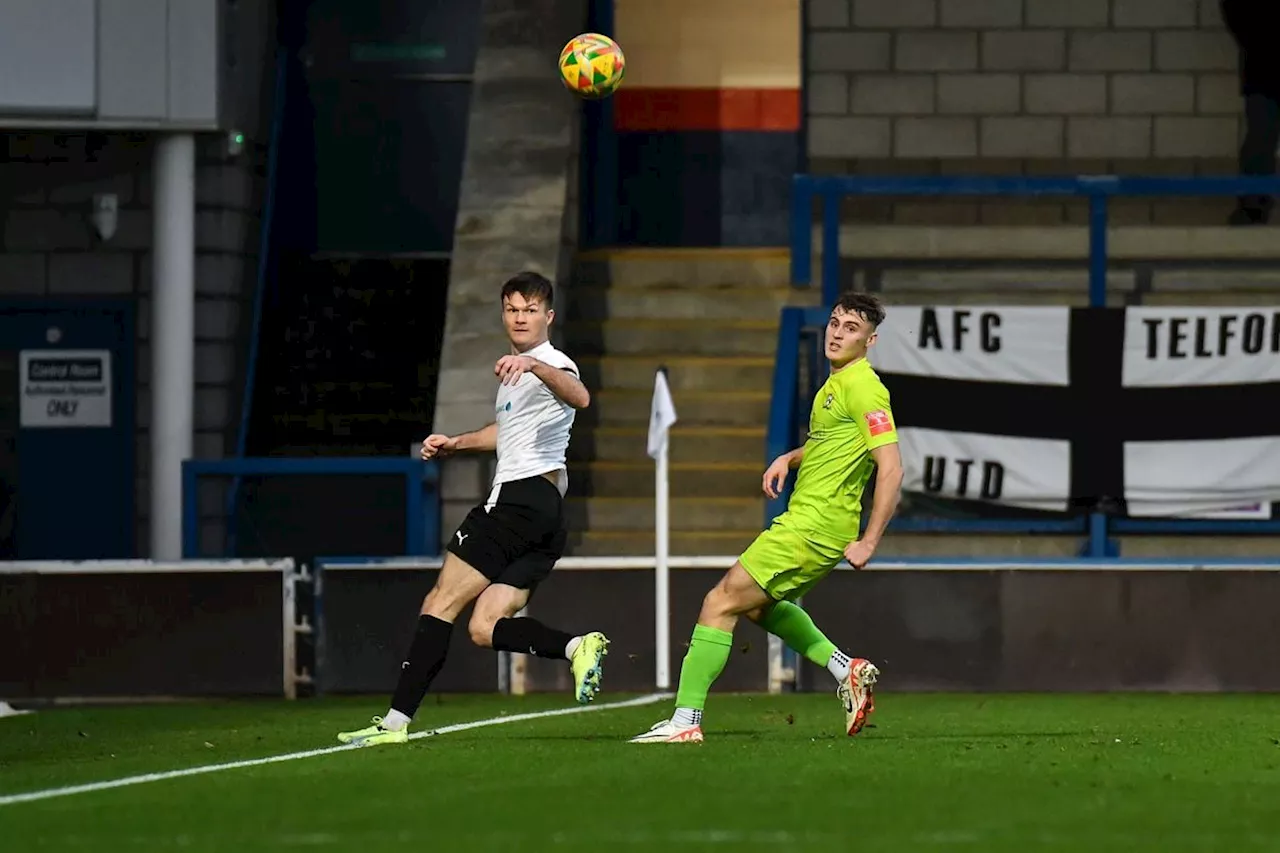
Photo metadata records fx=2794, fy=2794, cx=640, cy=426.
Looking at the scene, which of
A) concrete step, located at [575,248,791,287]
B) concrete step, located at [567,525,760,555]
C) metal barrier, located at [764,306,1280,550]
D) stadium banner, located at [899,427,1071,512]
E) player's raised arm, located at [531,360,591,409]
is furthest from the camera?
concrete step, located at [575,248,791,287]

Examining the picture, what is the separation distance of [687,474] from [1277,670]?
421cm

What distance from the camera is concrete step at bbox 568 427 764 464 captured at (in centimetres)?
1802

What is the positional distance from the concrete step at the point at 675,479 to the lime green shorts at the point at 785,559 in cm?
685

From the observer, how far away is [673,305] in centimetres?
1908

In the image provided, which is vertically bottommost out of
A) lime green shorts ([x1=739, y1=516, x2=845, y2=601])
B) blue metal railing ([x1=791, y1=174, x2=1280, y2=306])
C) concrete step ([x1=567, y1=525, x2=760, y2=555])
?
concrete step ([x1=567, y1=525, x2=760, y2=555])

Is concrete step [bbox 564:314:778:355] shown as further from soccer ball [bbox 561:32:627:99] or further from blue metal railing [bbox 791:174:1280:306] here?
soccer ball [bbox 561:32:627:99]

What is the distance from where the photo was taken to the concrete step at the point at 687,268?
19.4 meters

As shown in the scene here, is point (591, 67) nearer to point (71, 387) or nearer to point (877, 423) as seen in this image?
point (877, 423)

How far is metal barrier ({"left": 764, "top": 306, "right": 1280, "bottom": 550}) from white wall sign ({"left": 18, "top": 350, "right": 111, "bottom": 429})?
18.5 ft

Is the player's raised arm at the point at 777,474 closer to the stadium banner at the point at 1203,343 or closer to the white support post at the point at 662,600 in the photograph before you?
the white support post at the point at 662,600

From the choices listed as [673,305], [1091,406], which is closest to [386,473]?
[673,305]

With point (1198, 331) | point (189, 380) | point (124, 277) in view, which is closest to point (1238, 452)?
point (1198, 331)

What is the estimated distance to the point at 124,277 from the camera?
1964cm

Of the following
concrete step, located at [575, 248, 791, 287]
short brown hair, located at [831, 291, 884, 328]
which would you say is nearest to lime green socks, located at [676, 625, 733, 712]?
short brown hair, located at [831, 291, 884, 328]
